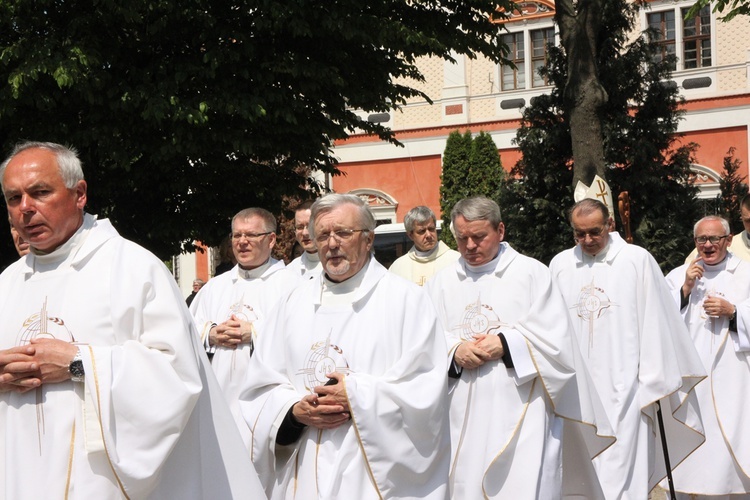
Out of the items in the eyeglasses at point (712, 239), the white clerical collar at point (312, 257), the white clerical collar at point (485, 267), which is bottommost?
the white clerical collar at point (485, 267)

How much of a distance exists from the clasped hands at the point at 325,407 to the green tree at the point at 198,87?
7078 millimetres

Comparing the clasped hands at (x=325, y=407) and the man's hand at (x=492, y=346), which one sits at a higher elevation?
the man's hand at (x=492, y=346)

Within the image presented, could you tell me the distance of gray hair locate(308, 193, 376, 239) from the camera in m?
4.73

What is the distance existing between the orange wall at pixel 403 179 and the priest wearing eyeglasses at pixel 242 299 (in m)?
22.2

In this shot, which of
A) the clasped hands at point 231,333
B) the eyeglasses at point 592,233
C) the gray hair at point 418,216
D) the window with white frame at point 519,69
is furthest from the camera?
the window with white frame at point 519,69

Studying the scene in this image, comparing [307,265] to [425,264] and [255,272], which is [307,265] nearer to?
[255,272]

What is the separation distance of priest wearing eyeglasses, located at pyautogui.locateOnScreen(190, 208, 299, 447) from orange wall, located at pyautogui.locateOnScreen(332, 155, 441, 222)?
22.2m

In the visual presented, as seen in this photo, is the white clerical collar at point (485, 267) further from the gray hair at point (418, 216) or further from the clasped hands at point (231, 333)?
the gray hair at point (418, 216)

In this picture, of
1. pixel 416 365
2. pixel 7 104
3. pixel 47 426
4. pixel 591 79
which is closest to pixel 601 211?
pixel 416 365

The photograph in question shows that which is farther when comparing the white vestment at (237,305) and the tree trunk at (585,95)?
the tree trunk at (585,95)

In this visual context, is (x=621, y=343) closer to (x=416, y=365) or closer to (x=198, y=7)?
(x=416, y=365)

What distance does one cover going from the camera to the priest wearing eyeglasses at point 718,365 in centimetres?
838

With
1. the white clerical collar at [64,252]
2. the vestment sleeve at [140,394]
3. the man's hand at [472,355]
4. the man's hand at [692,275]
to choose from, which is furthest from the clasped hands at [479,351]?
the man's hand at [692,275]

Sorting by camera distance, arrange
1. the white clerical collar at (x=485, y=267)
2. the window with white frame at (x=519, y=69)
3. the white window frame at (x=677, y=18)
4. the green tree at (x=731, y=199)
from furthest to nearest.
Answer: the window with white frame at (x=519, y=69) → the white window frame at (x=677, y=18) → the green tree at (x=731, y=199) → the white clerical collar at (x=485, y=267)
